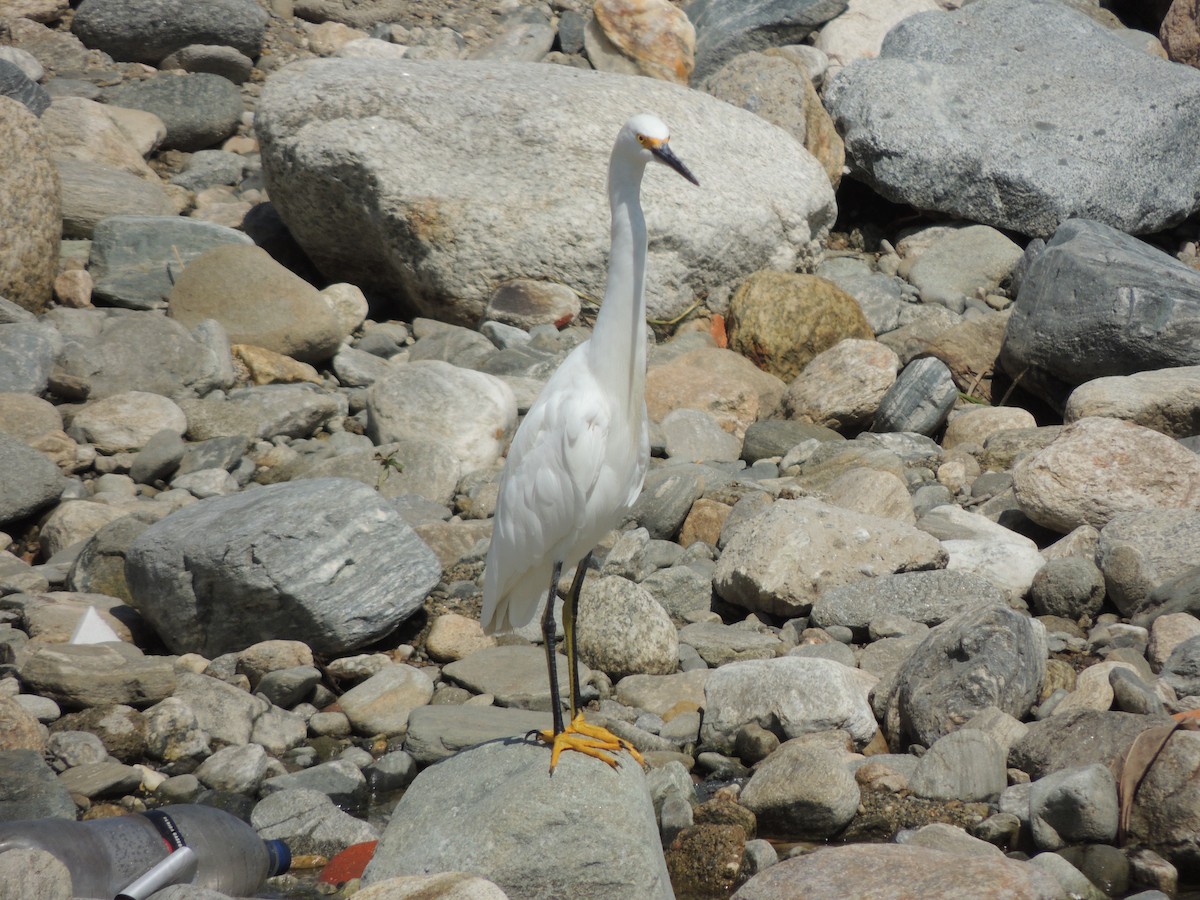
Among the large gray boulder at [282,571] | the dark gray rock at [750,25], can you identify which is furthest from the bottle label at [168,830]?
the dark gray rock at [750,25]

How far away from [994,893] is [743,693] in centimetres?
193

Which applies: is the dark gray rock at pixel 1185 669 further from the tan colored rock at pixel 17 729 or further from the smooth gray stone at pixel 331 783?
the tan colored rock at pixel 17 729

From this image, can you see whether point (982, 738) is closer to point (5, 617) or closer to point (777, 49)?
point (5, 617)

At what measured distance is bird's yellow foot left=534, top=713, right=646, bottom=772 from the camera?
4332 millimetres

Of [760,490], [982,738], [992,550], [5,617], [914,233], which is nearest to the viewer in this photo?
[982,738]

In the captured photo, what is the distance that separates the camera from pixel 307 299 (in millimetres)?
9953

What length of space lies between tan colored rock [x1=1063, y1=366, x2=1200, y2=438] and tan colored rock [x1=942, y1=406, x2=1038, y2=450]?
2.12 ft

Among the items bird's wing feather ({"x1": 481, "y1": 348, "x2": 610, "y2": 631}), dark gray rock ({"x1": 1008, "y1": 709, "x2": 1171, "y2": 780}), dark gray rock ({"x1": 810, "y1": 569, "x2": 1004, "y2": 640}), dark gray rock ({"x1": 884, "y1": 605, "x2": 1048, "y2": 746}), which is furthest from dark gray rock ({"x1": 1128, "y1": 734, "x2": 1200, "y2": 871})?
bird's wing feather ({"x1": 481, "y1": 348, "x2": 610, "y2": 631})

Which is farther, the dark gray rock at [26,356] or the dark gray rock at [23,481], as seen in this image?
the dark gray rock at [26,356]

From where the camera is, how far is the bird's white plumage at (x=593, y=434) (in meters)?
4.39

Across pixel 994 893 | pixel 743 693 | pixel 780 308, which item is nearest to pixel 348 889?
pixel 743 693

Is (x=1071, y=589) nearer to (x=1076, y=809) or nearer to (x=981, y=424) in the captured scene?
(x=1076, y=809)

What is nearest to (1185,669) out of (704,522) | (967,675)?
(967,675)

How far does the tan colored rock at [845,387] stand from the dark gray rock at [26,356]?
5.40 meters
